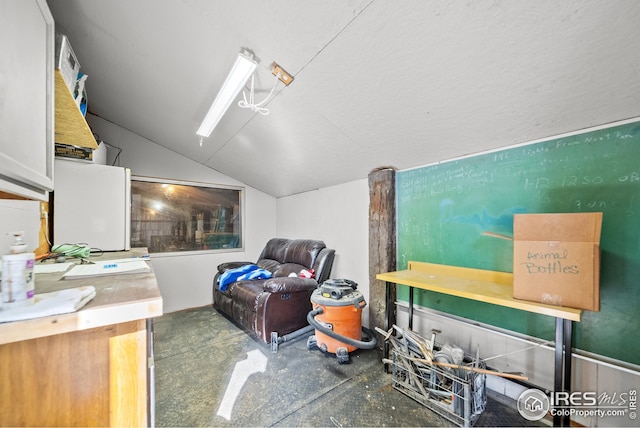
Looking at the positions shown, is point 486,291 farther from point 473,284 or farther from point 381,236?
point 381,236

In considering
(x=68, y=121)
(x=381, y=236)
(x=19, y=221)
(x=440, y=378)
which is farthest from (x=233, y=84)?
(x=440, y=378)

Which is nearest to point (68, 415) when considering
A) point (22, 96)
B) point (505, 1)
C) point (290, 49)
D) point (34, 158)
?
point (34, 158)

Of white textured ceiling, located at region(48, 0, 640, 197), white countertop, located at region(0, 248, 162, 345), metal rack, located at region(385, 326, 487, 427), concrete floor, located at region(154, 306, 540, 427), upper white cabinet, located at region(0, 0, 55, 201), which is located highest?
white textured ceiling, located at region(48, 0, 640, 197)

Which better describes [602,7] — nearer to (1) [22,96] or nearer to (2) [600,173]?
(2) [600,173]

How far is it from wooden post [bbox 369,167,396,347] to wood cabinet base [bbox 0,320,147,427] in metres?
1.96

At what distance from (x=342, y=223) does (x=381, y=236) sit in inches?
27.4

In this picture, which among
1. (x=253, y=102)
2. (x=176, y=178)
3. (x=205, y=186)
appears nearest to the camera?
(x=253, y=102)

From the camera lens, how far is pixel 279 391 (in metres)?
1.72

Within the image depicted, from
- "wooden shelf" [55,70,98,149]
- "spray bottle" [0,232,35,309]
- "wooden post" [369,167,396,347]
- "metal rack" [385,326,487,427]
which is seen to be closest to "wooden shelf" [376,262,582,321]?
"wooden post" [369,167,396,347]

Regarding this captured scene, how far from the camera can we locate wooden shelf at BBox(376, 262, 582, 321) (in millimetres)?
1166

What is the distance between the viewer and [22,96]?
85 centimetres

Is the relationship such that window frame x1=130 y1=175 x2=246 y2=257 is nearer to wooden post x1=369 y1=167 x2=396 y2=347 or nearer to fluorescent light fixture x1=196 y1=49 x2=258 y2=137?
fluorescent light fixture x1=196 y1=49 x2=258 y2=137

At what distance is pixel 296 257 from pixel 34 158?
256cm

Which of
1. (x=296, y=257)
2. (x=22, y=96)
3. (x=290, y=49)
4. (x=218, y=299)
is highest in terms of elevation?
(x=290, y=49)
